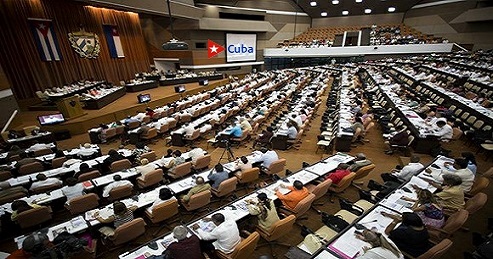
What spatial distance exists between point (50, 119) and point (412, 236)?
13330 millimetres

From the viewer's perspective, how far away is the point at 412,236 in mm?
3438

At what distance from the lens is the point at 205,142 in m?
10.5

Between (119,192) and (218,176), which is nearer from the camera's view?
(119,192)

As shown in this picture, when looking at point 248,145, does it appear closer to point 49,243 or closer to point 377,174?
point 377,174

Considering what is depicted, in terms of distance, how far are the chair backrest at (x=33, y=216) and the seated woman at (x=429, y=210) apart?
706 cm

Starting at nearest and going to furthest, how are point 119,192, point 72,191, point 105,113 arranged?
point 72,191 < point 119,192 < point 105,113

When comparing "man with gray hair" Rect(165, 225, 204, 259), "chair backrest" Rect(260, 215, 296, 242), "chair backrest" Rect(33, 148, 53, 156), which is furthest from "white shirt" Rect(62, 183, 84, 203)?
"chair backrest" Rect(260, 215, 296, 242)

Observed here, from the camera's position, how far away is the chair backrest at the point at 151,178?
6.02 meters

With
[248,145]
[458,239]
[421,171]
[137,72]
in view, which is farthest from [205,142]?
[137,72]

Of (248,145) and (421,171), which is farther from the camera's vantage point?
(248,145)

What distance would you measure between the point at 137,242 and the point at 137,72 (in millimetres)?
20781

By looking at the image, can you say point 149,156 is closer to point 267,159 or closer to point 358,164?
point 267,159

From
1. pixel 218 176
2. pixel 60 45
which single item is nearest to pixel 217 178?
pixel 218 176


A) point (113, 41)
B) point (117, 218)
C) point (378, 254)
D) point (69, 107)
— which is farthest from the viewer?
point (113, 41)
